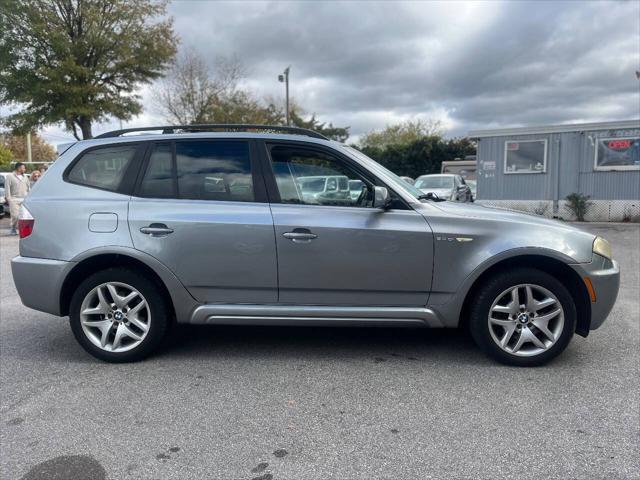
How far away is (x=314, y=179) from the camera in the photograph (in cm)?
405

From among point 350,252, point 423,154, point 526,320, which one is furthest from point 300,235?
point 423,154

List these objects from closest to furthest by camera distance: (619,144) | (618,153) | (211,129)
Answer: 1. (211,129)
2. (619,144)
3. (618,153)

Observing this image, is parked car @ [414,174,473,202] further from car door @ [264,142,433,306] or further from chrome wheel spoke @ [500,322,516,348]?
car door @ [264,142,433,306]

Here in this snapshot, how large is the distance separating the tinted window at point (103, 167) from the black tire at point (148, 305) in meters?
0.71

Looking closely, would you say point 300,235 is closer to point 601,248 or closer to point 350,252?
point 350,252

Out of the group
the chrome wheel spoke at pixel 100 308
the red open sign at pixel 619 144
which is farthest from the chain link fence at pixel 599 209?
the chrome wheel spoke at pixel 100 308

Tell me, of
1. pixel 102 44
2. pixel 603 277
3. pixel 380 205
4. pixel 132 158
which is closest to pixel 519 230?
pixel 603 277

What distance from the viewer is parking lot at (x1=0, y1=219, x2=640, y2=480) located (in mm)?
2623

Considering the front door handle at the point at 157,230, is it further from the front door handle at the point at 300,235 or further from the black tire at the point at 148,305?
the front door handle at the point at 300,235

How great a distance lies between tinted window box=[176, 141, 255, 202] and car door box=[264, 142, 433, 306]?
32 cm

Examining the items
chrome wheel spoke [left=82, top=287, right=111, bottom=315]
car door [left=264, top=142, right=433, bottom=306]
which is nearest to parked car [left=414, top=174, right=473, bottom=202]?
car door [left=264, top=142, right=433, bottom=306]

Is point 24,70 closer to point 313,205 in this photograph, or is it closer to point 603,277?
point 313,205

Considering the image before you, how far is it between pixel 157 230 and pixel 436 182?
1292 cm

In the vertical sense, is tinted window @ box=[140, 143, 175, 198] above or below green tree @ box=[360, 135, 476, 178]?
below
